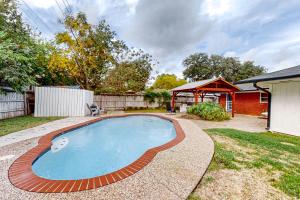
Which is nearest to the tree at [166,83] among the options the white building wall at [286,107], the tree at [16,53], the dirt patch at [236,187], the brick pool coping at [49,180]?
the tree at [16,53]

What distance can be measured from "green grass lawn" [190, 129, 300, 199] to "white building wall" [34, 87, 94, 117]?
9.33m

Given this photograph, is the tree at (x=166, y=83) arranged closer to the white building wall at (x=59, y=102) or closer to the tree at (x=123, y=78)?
the tree at (x=123, y=78)

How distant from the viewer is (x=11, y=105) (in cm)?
968

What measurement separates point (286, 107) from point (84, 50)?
14881mm

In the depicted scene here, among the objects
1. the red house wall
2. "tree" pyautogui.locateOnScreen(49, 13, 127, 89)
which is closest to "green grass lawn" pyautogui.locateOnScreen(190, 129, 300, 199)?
the red house wall

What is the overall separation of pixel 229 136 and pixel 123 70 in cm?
1275

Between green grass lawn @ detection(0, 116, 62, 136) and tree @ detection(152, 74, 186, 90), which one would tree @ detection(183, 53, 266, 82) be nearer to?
tree @ detection(152, 74, 186, 90)

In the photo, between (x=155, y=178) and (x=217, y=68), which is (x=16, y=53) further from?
(x=217, y=68)

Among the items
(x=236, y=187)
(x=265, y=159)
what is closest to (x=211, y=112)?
(x=265, y=159)

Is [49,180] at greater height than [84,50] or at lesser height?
lesser

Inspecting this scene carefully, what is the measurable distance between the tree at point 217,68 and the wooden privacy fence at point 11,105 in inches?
1244

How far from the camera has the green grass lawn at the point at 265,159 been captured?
2996mm

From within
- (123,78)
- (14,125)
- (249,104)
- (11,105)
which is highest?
(123,78)

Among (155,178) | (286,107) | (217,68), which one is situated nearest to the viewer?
(155,178)
